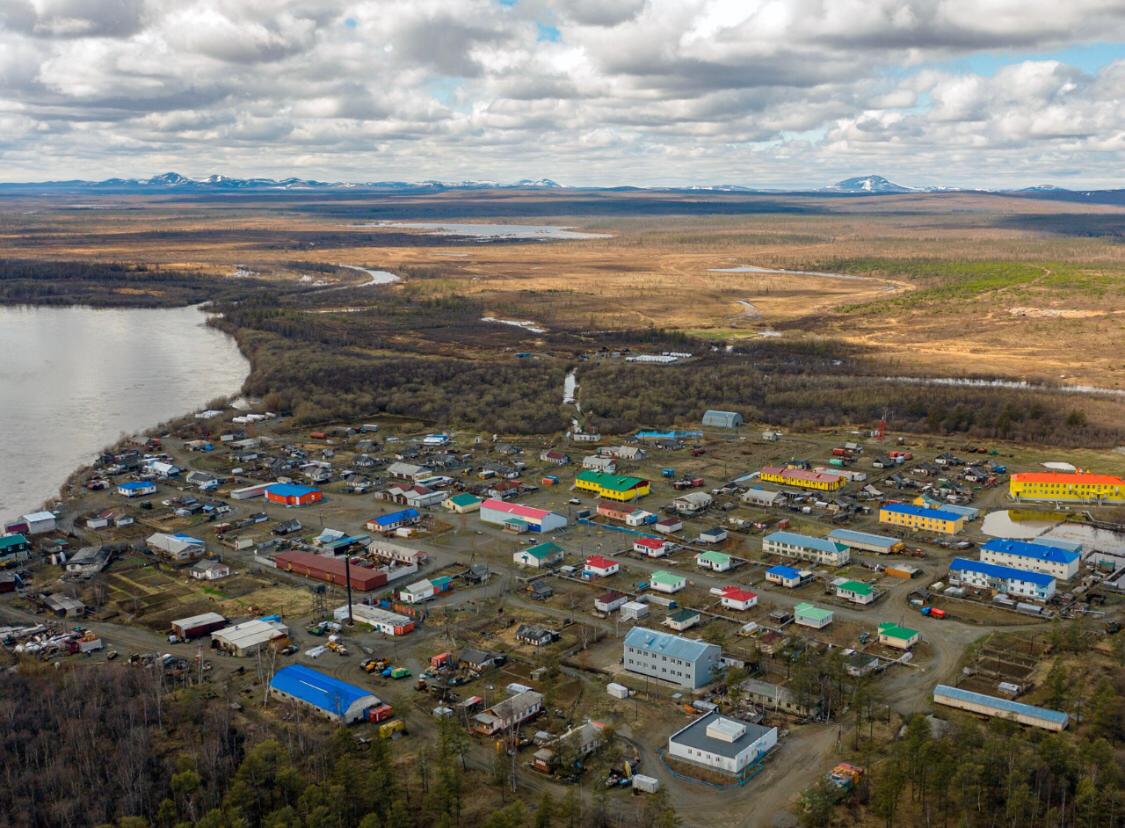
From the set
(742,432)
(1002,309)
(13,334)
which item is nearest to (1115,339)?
(1002,309)

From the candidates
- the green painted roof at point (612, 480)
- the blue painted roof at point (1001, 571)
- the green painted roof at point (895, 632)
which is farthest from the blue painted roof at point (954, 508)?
the green painted roof at point (895, 632)

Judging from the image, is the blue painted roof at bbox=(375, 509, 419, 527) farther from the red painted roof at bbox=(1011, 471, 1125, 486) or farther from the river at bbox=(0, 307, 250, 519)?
the red painted roof at bbox=(1011, 471, 1125, 486)

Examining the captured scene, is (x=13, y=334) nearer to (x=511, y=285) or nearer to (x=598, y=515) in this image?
(x=511, y=285)

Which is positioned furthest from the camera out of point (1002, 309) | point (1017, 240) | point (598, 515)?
point (1017, 240)

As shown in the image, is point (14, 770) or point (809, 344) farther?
point (809, 344)

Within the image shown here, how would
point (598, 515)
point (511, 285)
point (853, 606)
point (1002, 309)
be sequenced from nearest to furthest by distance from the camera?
1. point (853, 606)
2. point (598, 515)
3. point (1002, 309)
4. point (511, 285)

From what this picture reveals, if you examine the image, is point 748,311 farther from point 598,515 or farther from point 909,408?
point 598,515

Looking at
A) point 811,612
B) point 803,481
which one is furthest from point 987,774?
point 803,481
